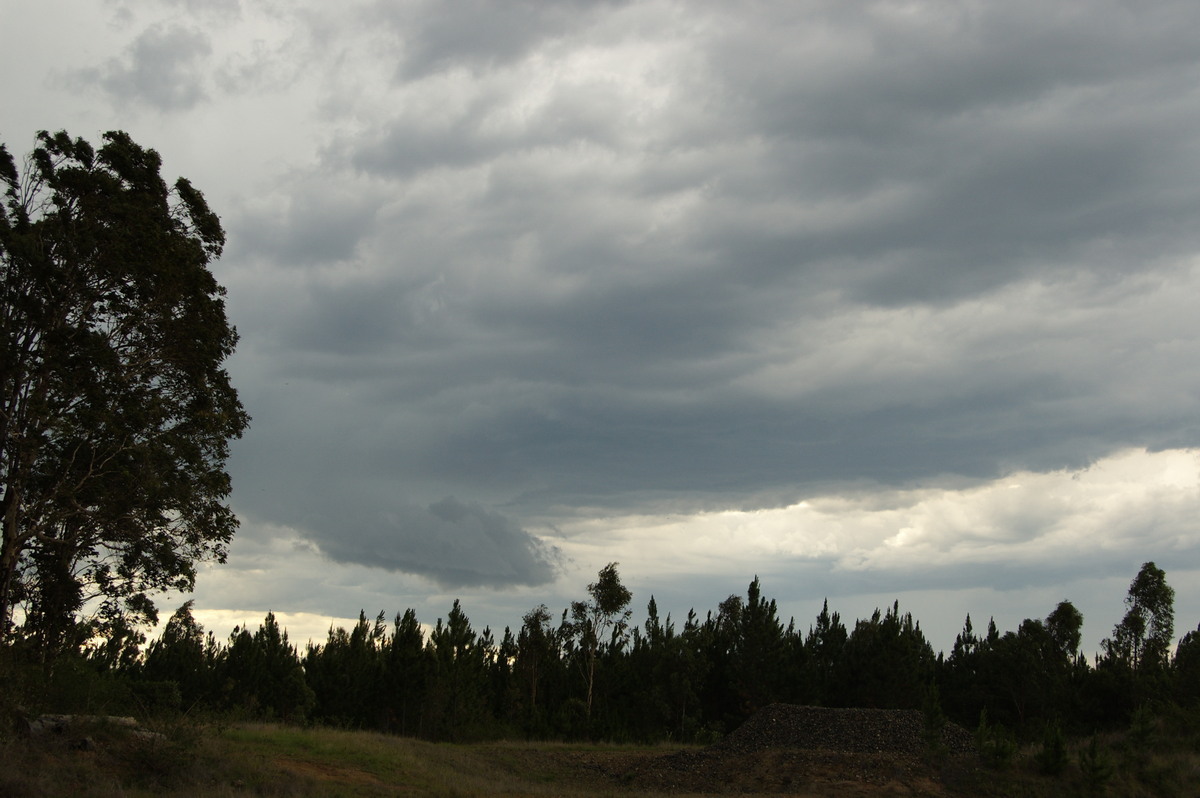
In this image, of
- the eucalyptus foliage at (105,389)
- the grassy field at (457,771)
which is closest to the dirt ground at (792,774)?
the grassy field at (457,771)

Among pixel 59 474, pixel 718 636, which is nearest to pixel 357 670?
pixel 718 636

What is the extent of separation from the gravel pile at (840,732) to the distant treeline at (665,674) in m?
16.2

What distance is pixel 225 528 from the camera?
104 feet

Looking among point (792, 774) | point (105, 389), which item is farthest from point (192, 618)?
point (792, 774)

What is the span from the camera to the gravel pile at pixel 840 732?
39.4 metres

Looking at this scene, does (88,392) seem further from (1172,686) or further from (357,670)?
(1172,686)

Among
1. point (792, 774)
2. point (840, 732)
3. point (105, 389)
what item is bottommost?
point (792, 774)

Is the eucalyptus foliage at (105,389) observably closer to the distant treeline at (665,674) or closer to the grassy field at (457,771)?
the grassy field at (457,771)

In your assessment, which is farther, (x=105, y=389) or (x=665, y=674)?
Answer: (x=665, y=674)

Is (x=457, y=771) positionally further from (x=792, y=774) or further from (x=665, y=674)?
(x=665, y=674)

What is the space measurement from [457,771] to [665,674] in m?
32.2

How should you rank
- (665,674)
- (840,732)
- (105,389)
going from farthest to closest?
(665,674), (840,732), (105,389)

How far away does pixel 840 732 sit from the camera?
Answer: 41.9 m

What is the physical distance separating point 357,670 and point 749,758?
33762 mm
